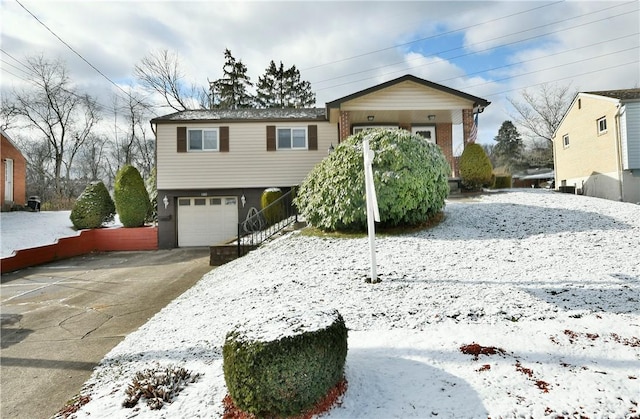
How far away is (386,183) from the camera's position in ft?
23.7

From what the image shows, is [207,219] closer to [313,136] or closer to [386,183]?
[313,136]

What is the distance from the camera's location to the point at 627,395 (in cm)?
219

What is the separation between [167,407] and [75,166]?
135ft

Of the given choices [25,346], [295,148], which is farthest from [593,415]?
[295,148]

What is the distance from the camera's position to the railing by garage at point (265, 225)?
896 cm

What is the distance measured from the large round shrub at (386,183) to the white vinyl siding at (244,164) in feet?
17.4

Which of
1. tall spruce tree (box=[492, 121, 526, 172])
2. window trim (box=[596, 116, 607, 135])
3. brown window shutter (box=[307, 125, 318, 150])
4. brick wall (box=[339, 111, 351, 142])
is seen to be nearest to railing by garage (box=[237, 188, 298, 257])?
brown window shutter (box=[307, 125, 318, 150])

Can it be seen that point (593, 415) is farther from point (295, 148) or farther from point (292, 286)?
point (295, 148)

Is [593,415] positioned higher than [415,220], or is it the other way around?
[415,220]

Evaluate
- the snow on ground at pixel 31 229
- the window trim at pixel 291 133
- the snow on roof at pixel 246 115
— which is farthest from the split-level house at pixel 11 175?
the window trim at pixel 291 133

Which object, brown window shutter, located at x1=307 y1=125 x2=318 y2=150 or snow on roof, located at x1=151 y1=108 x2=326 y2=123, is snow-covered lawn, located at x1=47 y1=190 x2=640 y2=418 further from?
snow on roof, located at x1=151 y1=108 x2=326 y2=123

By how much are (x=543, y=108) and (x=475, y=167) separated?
26.0m

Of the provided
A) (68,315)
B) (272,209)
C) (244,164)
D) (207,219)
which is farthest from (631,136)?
(68,315)

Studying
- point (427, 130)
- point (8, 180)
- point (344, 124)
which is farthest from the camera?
point (8, 180)
